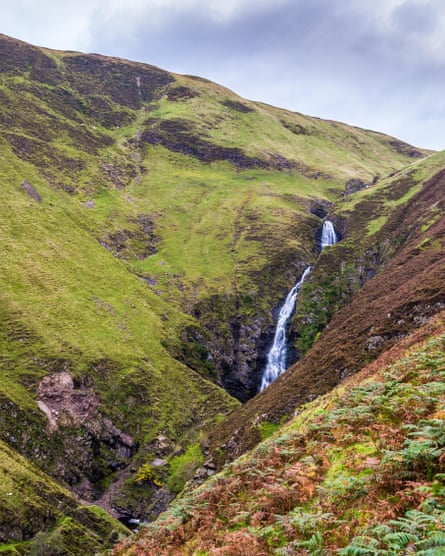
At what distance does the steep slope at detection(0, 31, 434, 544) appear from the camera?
4266 centimetres

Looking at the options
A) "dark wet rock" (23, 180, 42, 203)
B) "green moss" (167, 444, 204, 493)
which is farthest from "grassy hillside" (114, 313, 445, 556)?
"dark wet rock" (23, 180, 42, 203)

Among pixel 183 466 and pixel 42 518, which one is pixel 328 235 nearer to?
pixel 183 466

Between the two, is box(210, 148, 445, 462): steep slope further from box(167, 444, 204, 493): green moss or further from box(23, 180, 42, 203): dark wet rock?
box(23, 180, 42, 203): dark wet rock

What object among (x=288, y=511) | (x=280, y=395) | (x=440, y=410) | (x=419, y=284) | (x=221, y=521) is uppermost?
(x=419, y=284)

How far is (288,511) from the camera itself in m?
10.8

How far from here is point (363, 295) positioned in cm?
4578

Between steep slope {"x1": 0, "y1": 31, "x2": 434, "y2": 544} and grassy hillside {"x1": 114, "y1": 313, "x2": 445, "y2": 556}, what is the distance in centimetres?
2813

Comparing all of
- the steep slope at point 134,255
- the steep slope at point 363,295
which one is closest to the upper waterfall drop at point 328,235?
the steep slope at point 363,295

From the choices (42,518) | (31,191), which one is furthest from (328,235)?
(42,518)

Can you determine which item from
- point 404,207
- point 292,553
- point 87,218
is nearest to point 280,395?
point 292,553

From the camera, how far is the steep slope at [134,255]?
140ft

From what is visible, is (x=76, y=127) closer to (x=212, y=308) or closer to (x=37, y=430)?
(x=212, y=308)

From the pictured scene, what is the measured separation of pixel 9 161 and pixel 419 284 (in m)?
77.4

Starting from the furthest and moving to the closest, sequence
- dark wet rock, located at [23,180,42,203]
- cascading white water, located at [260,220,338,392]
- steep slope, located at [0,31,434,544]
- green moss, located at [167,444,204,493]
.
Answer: dark wet rock, located at [23,180,42,203]
cascading white water, located at [260,220,338,392]
steep slope, located at [0,31,434,544]
green moss, located at [167,444,204,493]
